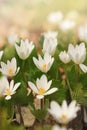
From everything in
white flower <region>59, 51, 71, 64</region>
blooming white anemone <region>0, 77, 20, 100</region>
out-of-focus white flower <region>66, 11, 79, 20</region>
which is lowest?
out-of-focus white flower <region>66, 11, 79, 20</region>

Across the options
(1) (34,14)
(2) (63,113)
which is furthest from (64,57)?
(1) (34,14)

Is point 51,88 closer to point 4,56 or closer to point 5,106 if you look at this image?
point 5,106

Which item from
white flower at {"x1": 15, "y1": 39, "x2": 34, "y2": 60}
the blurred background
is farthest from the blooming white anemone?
the blurred background

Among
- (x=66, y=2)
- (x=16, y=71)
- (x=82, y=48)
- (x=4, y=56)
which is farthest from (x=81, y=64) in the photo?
(x=66, y=2)

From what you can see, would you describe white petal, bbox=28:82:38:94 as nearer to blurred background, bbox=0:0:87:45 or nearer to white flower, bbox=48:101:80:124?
white flower, bbox=48:101:80:124

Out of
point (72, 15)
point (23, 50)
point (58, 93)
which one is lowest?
point (72, 15)

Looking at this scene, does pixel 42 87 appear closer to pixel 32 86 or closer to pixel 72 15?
pixel 32 86
